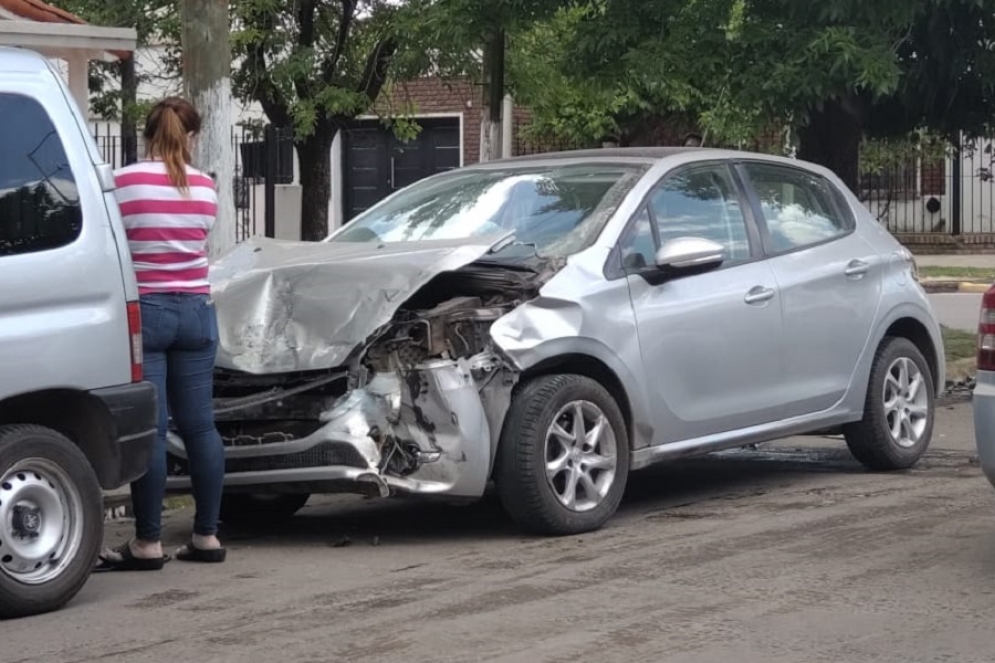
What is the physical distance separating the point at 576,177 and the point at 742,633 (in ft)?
10.7

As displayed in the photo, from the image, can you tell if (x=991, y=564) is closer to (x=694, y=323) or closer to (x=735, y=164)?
(x=694, y=323)

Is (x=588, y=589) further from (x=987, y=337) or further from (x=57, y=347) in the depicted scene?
(x=57, y=347)

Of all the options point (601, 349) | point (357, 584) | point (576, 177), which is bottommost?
point (357, 584)

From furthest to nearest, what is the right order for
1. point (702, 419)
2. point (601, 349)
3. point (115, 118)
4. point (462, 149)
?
1. point (462, 149)
2. point (115, 118)
3. point (702, 419)
4. point (601, 349)

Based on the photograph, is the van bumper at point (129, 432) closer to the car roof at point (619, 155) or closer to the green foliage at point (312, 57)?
the car roof at point (619, 155)

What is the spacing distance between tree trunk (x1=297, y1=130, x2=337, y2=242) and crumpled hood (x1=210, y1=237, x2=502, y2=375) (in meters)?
10.9

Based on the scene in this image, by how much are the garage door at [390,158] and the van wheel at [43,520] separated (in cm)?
2736

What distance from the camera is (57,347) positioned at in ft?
20.1

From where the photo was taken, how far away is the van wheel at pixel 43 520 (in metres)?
6.08

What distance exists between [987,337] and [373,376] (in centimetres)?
251

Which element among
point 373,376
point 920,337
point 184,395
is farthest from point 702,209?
point 184,395

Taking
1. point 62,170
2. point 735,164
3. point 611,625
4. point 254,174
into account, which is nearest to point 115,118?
point 254,174

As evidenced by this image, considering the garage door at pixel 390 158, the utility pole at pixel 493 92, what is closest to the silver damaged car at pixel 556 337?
the utility pole at pixel 493 92

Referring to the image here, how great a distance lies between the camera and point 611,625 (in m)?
5.82
